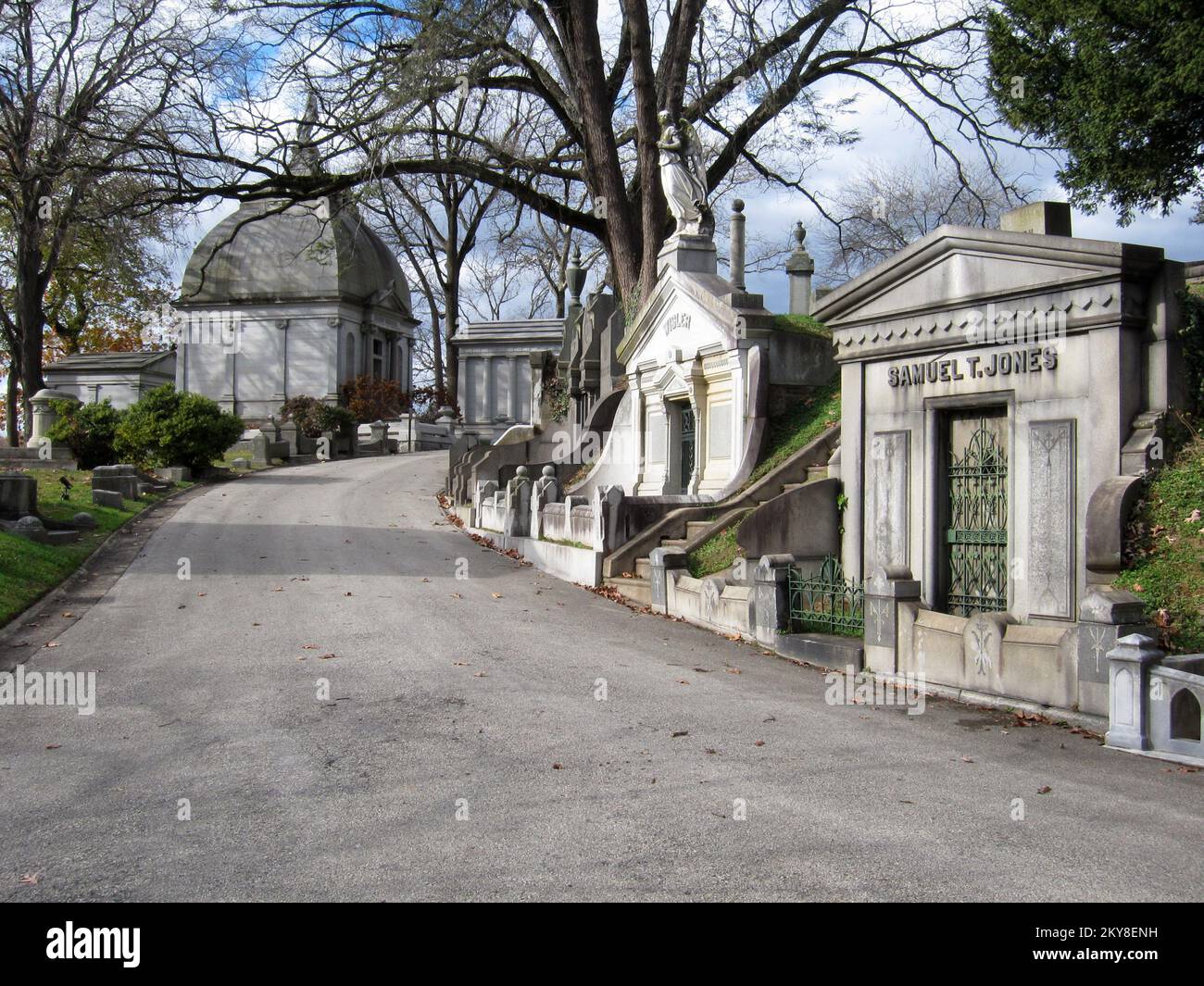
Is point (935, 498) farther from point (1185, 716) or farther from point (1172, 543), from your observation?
point (1185, 716)

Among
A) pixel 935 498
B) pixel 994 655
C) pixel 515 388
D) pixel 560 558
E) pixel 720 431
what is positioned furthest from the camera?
pixel 515 388

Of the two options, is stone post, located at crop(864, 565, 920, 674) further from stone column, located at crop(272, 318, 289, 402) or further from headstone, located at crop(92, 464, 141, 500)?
stone column, located at crop(272, 318, 289, 402)

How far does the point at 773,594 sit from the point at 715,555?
9.36 feet

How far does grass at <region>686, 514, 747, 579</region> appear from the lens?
13478 mm

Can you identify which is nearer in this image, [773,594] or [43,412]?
[773,594]

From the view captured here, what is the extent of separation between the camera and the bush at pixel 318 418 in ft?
130

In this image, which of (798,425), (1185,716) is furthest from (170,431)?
(1185,716)

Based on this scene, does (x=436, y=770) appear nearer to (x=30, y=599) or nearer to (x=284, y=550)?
(x=30, y=599)

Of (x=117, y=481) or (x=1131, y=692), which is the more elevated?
(x=117, y=481)

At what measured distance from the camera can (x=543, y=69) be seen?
79.0 feet

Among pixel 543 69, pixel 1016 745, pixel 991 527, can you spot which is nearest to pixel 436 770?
pixel 1016 745

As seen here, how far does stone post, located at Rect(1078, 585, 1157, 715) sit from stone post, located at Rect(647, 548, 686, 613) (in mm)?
5860

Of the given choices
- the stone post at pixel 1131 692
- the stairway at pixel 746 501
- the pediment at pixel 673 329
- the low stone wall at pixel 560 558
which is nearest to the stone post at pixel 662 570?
the stairway at pixel 746 501

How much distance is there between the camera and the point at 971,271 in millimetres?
10070
